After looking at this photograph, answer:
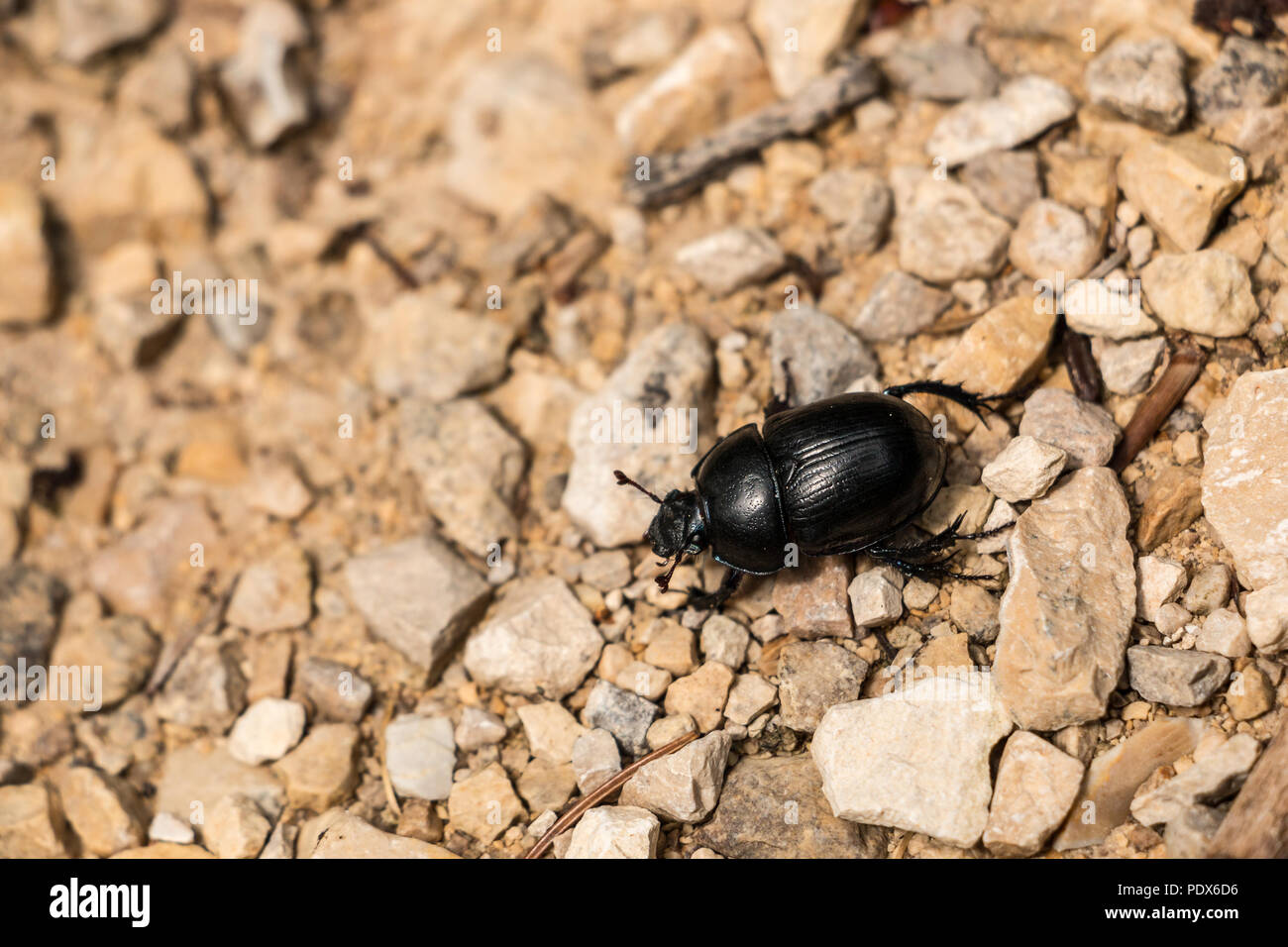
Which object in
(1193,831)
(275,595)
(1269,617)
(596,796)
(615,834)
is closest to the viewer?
(1193,831)

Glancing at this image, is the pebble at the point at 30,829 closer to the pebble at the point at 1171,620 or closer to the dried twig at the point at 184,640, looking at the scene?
the dried twig at the point at 184,640

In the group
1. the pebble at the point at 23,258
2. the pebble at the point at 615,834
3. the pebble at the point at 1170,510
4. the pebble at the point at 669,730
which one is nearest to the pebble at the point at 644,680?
the pebble at the point at 669,730

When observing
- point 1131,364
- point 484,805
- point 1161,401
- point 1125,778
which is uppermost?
point 1131,364

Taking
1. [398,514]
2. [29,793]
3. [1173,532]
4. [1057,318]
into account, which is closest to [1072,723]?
[1173,532]

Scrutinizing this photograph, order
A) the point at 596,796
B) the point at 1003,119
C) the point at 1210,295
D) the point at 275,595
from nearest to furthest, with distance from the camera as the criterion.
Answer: the point at 596,796, the point at 1210,295, the point at 1003,119, the point at 275,595

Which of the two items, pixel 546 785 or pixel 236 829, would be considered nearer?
pixel 546 785

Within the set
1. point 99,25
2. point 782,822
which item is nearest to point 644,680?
point 782,822

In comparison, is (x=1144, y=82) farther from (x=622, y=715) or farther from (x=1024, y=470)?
(x=622, y=715)
